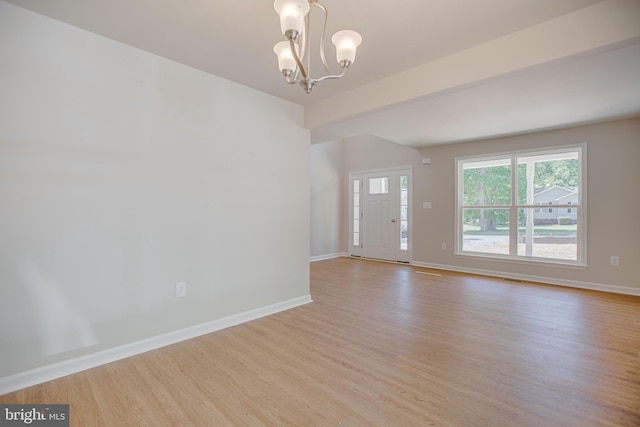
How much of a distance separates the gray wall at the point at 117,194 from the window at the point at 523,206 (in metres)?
4.00

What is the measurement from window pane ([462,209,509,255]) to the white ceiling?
2072mm

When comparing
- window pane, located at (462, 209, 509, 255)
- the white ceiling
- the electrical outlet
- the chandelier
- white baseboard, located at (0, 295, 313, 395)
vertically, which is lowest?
white baseboard, located at (0, 295, 313, 395)

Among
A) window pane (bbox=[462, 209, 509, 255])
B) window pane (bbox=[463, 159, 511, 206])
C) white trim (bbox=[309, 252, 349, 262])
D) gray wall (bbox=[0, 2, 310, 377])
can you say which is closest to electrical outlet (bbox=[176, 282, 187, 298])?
gray wall (bbox=[0, 2, 310, 377])

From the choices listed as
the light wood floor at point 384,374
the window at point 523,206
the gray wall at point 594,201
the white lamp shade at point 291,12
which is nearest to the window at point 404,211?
the gray wall at point 594,201

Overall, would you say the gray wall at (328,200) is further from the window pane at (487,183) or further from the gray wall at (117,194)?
the gray wall at (117,194)

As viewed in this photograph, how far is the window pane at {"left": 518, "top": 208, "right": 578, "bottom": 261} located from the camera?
455 centimetres

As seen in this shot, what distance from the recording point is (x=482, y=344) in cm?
250

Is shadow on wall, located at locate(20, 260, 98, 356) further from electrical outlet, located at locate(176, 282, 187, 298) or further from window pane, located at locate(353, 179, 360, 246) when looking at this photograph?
window pane, located at locate(353, 179, 360, 246)

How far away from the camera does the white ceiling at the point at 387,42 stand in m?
1.83

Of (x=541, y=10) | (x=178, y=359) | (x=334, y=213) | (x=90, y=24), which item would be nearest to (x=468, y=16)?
(x=541, y=10)

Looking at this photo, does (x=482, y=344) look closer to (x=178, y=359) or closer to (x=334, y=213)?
(x=178, y=359)

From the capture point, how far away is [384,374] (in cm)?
204

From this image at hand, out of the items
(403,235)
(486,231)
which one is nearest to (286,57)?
(486,231)

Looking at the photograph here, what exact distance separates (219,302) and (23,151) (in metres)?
1.79
